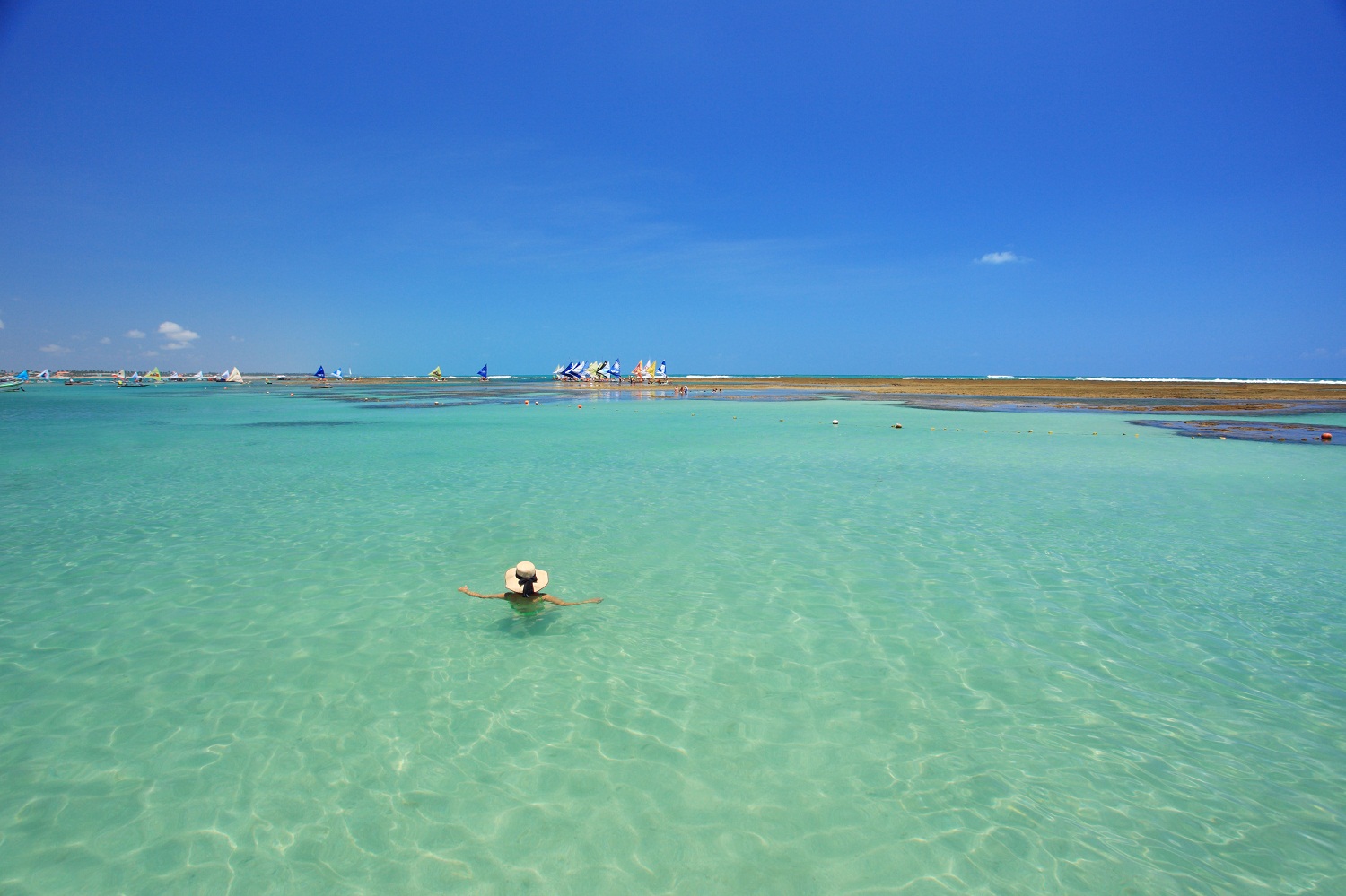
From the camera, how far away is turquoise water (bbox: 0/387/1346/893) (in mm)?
3959

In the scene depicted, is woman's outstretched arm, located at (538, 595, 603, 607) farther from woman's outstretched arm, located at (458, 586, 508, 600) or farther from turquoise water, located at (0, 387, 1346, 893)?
woman's outstretched arm, located at (458, 586, 508, 600)

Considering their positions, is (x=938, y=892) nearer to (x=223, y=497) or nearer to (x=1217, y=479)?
(x=223, y=497)

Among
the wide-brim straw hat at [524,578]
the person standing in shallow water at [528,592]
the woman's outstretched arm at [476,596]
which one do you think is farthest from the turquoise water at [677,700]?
the wide-brim straw hat at [524,578]

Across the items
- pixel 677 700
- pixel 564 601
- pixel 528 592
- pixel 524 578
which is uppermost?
pixel 524 578

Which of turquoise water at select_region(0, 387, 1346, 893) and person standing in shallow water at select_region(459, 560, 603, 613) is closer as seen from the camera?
turquoise water at select_region(0, 387, 1346, 893)

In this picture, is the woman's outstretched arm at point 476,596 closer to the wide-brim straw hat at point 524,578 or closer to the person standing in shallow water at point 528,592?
the person standing in shallow water at point 528,592

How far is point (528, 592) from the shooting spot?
25.0 feet

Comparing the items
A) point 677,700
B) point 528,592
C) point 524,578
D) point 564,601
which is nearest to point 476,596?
point 528,592

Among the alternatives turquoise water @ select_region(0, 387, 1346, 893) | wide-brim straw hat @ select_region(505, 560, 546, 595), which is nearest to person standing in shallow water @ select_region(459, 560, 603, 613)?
wide-brim straw hat @ select_region(505, 560, 546, 595)

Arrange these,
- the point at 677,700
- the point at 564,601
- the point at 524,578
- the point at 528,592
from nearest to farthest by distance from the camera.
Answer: the point at 677,700 < the point at 524,578 < the point at 528,592 < the point at 564,601

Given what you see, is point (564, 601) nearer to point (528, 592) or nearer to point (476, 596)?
point (528, 592)

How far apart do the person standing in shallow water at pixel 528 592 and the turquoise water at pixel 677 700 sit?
0.88ft

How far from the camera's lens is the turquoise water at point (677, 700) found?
3959 millimetres

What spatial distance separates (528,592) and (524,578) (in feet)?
0.88
